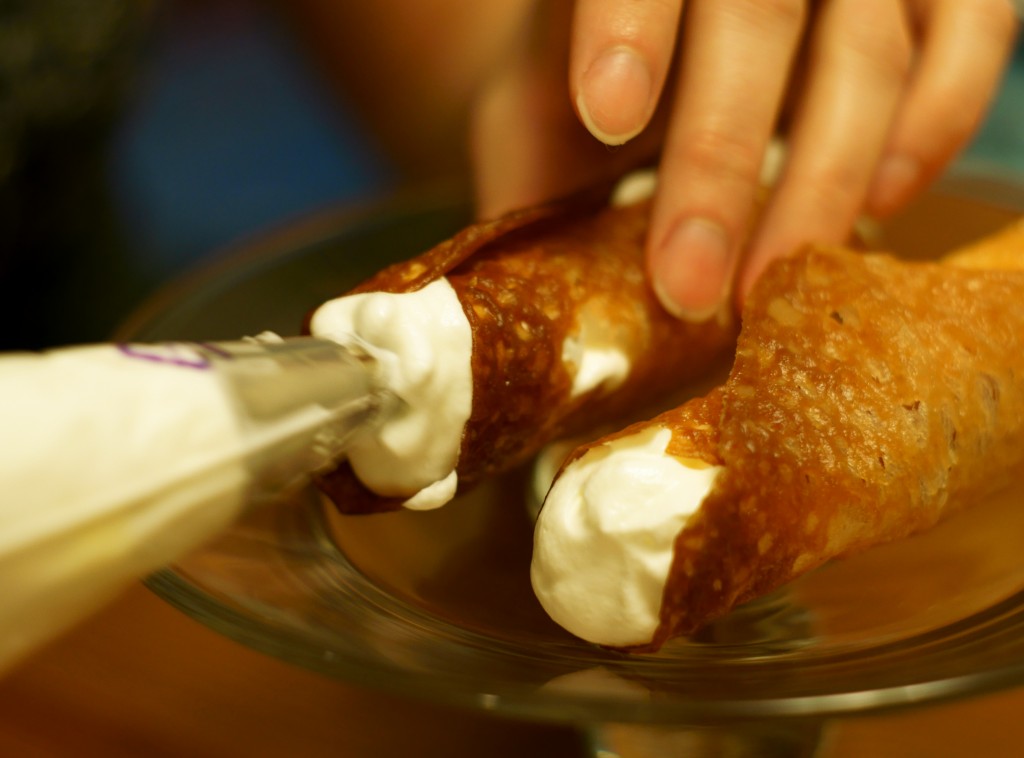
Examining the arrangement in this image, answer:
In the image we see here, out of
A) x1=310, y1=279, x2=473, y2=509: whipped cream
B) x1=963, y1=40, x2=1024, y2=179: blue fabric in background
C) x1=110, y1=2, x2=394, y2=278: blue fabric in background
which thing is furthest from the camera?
x1=110, y1=2, x2=394, y2=278: blue fabric in background

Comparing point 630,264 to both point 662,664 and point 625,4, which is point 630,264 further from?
point 662,664

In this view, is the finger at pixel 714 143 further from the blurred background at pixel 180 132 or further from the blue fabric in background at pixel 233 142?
the blue fabric in background at pixel 233 142

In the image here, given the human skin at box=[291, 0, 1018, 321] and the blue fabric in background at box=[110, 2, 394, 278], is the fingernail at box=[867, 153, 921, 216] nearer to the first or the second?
the human skin at box=[291, 0, 1018, 321]

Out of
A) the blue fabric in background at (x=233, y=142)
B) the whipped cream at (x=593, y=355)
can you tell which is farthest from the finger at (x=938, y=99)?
the blue fabric in background at (x=233, y=142)

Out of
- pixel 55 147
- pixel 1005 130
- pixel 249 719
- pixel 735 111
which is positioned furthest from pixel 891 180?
pixel 55 147

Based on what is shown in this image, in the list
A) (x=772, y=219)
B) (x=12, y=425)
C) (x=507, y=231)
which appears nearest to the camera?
(x=12, y=425)

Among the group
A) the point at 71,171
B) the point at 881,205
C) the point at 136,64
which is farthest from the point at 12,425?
the point at 136,64

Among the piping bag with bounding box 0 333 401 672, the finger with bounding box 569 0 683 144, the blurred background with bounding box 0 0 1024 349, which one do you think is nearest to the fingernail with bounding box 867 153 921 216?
the finger with bounding box 569 0 683 144
